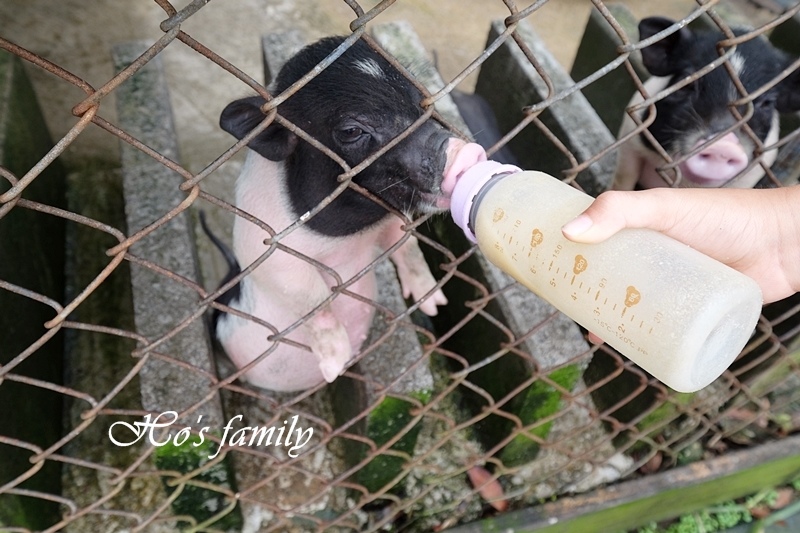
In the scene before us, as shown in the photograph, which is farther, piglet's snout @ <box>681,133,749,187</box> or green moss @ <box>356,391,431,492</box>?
piglet's snout @ <box>681,133,749,187</box>

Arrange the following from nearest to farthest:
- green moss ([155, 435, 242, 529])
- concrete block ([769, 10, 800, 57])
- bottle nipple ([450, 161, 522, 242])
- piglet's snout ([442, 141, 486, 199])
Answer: bottle nipple ([450, 161, 522, 242]), piglet's snout ([442, 141, 486, 199]), green moss ([155, 435, 242, 529]), concrete block ([769, 10, 800, 57])

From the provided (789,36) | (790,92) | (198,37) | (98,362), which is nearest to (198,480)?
(98,362)

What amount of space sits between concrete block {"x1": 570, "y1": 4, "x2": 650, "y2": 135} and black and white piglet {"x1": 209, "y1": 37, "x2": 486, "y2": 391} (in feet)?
4.07

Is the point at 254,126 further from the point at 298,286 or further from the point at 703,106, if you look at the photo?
the point at 703,106

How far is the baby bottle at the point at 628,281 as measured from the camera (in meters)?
0.70

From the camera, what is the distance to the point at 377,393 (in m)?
1.44

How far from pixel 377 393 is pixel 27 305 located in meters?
0.94

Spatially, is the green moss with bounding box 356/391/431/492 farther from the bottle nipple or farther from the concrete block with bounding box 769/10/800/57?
the concrete block with bounding box 769/10/800/57

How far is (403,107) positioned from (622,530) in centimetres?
155

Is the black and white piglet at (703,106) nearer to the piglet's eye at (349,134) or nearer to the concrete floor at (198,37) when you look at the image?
the piglet's eye at (349,134)

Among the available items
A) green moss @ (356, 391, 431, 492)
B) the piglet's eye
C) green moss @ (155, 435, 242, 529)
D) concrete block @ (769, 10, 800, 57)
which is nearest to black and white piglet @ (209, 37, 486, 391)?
the piglet's eye

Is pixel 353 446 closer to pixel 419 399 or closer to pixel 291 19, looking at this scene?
pixel 419 399

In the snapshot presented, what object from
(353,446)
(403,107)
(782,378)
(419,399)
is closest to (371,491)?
(353,446)

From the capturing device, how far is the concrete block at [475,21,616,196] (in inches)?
74.4
